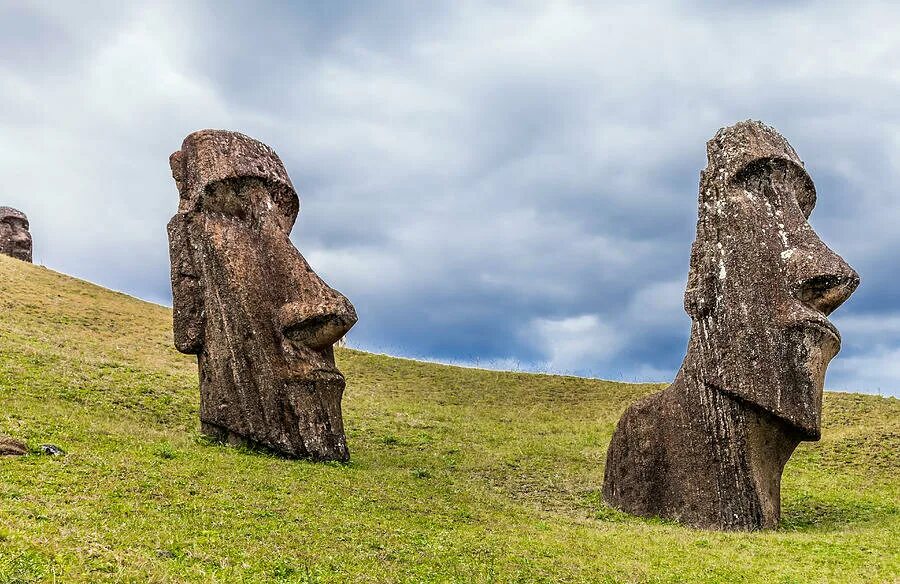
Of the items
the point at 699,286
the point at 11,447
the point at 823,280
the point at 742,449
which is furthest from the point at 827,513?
the point at 11,447

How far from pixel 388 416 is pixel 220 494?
16.2 m

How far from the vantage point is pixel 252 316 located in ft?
61.4

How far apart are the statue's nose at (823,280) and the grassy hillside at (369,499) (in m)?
4.84

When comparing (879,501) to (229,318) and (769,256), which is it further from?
(229,318)

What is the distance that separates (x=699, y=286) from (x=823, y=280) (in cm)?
259

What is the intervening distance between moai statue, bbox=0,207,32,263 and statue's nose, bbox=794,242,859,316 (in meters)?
53.9

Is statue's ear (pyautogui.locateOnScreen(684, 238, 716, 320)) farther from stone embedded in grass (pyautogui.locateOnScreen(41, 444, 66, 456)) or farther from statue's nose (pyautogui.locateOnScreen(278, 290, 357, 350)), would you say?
stone embedded in grass (pyautogui.locateOnScreen(41, 444, 66, 456))

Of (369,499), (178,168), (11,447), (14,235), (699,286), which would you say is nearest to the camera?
(11,447)

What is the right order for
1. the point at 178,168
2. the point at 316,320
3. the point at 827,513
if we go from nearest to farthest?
1. the point at 827,513
2. the point at 316,320
3. the point at 178,168

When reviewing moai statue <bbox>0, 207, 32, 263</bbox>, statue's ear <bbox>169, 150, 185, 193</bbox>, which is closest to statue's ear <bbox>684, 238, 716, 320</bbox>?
statue's ear <bbox>169, 150, 185, 193</bbox>

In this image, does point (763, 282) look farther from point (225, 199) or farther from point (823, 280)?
point (225, 199)

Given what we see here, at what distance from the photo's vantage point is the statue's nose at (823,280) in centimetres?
1619

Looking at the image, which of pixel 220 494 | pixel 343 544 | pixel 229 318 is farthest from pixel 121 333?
pixel 343 544

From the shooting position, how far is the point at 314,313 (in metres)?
18.5
